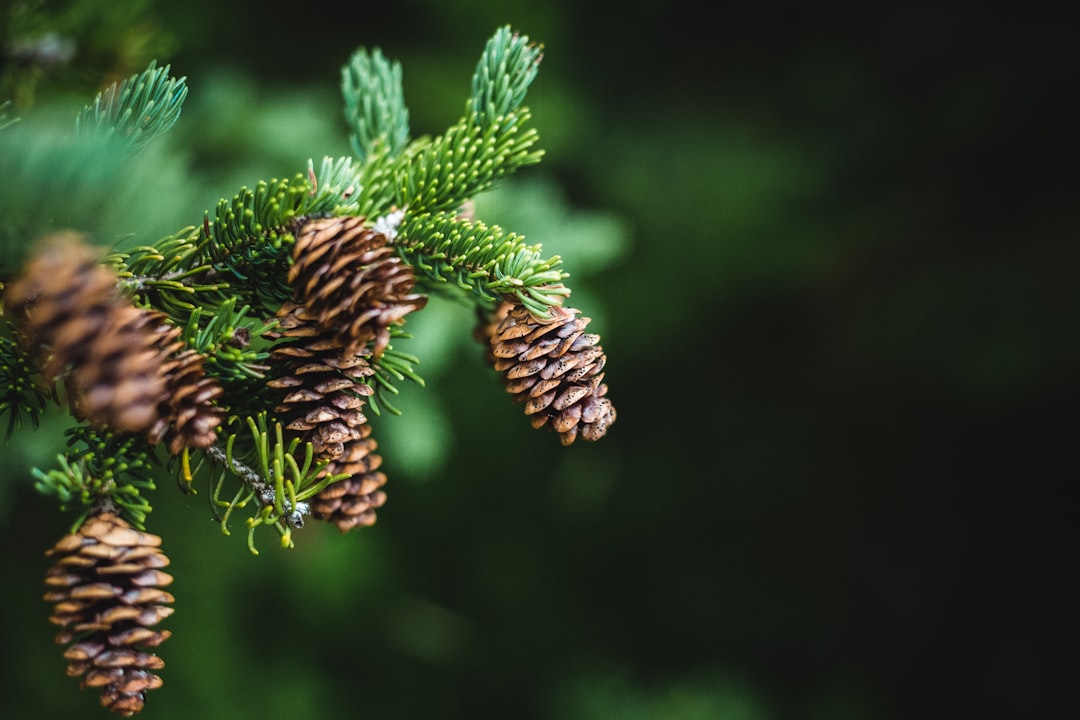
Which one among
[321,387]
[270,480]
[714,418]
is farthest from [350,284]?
[714,418]

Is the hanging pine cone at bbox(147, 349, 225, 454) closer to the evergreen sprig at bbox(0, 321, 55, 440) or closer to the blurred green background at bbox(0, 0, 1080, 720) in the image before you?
the evergreen sprig at bbox(0, 321, 55, 440)

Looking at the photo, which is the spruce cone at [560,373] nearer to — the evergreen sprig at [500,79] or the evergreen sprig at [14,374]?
the evergreen sprig at [500,79]

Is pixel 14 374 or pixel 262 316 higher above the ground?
pixel 262 316

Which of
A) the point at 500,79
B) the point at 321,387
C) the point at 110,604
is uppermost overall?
the point at 500,79

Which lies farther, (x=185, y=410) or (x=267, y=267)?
(x=267, y=267)

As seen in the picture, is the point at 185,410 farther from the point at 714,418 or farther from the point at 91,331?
the point at 714,418

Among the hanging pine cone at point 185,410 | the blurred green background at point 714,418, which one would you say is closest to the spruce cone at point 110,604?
the hanging pine cone at point 185,410

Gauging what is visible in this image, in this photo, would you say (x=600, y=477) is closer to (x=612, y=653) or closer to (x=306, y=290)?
(x=612, y=653)
